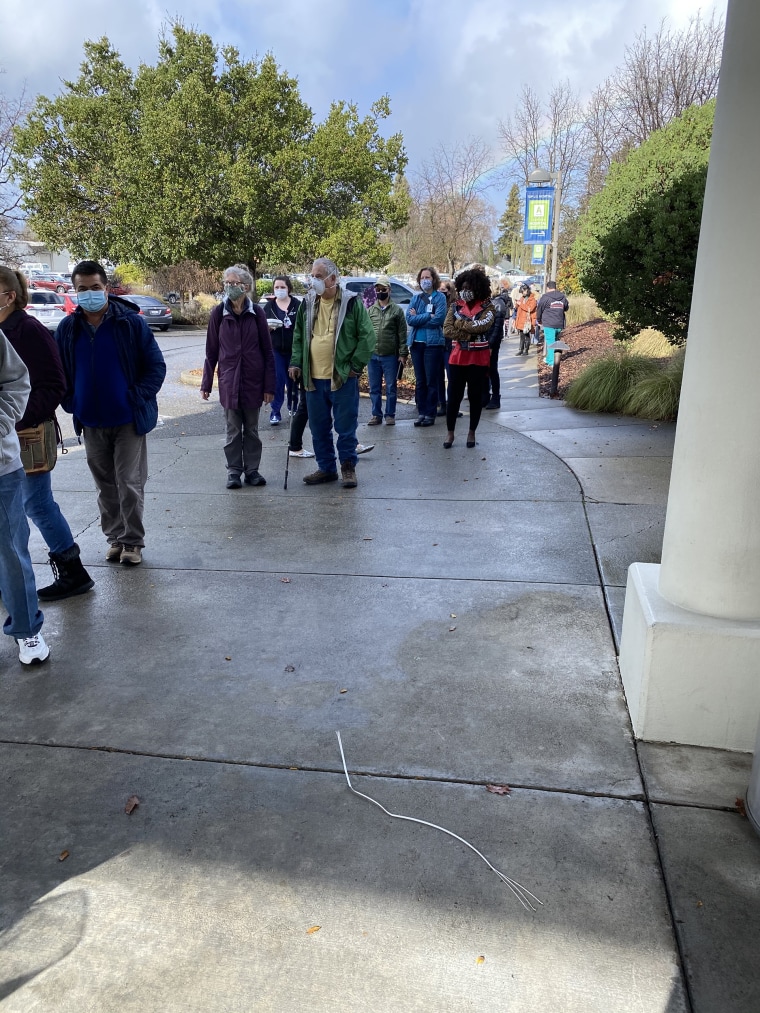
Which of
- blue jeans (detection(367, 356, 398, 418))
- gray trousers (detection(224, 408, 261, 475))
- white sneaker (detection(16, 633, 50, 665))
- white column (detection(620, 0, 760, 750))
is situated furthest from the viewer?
blue jeans (detection(367, 356, 398, 418))

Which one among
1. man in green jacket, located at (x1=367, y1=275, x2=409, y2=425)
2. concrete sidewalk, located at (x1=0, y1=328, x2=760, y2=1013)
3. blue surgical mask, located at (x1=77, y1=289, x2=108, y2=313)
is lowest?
concrete sidewalk, located at (x1=0, y1=328, x2=760, y2=1013)

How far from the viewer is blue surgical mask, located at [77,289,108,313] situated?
15.5 feet

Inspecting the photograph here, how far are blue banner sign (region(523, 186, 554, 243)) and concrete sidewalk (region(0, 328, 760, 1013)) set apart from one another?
1833cm

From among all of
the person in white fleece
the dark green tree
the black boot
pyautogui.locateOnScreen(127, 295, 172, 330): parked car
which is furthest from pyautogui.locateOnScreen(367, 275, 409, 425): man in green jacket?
the dark green tree

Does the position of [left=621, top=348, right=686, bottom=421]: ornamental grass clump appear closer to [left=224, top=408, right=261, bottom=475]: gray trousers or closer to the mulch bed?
the mulch bed

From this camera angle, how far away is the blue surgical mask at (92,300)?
4.73 m

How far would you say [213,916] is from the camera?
233cm

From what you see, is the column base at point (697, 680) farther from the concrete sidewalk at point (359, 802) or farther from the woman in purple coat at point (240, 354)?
the woman in purple coat at point (240, 354)

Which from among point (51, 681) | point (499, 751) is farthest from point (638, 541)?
point (51, 681)

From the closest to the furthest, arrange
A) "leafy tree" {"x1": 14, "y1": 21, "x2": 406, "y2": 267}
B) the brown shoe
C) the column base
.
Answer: the column base
the brown shoe
"leafy tree" {"x1": 14, "y1": 21, "x2": 406, "y2": 267}

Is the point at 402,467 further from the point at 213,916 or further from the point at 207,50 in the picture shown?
the point at 207,50

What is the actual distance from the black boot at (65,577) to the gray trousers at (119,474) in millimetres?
519

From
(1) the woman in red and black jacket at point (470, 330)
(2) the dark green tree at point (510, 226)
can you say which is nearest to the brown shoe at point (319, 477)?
(1) the woman in red and black jacket at point (470, 330)

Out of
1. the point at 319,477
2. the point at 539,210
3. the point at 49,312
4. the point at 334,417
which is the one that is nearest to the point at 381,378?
the point at 334,417
